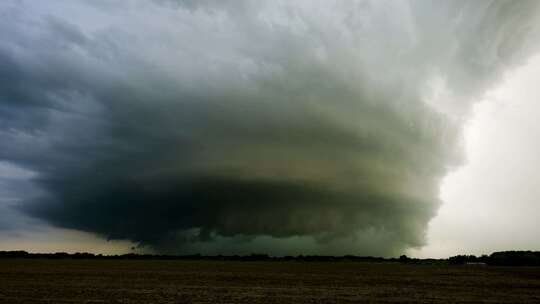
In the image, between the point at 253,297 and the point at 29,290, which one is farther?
the point at 29,290

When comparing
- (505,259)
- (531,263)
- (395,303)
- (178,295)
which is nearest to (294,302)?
(395,303)

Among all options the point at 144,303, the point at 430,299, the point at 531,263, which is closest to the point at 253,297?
the point at 144,303

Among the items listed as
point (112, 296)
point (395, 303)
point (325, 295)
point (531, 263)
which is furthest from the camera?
point (531, 263)

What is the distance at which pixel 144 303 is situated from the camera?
31516 millimetres

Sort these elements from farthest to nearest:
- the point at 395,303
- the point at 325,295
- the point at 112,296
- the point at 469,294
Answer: the point at 469,294 → the point at 325,295 → the point at 112,296 → the point at 395,303

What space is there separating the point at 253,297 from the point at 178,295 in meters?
5.84

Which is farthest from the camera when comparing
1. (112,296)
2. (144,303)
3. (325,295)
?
(325,295)

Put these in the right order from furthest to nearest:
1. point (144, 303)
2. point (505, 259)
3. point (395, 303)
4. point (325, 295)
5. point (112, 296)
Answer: point (505, 259), point (325, 295), point (112, 296), point (395, 303), point (144, 303)

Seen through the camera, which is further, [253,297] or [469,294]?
[469,294]

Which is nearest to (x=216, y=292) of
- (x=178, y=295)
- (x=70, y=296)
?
(x=178, y=295)

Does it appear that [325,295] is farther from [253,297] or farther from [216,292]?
[216,292]

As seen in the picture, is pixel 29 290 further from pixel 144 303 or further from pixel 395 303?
pixel 395 303

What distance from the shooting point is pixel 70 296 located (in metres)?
35.8

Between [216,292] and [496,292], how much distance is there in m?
24.8
